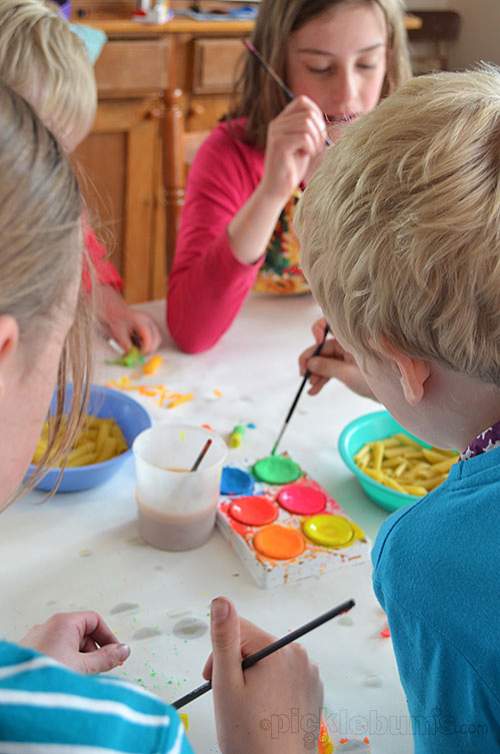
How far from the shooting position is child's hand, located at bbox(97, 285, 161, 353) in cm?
127

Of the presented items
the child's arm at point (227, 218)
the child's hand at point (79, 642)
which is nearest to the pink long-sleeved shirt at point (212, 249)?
the child's arm at point (227, 218)

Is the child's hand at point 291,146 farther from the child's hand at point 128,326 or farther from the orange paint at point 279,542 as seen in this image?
the orange paint at point 279,542

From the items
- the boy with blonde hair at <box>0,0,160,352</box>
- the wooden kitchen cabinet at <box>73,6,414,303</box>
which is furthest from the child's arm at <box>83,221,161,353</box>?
the wooden kitchen cabinet at <box>73,6,414,303</box>

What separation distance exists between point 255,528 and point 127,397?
28 centimetres

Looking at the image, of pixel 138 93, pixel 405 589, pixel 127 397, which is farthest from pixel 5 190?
pixel 138 93

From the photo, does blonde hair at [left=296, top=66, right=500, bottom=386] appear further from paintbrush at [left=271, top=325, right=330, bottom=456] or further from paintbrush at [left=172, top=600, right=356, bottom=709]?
paintbrush at [left=271, top=325, right=330, bottom=456]

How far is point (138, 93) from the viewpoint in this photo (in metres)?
2.35

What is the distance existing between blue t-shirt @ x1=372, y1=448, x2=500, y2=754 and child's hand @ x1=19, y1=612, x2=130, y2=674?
240mm

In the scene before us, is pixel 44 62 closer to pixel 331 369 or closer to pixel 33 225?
pixel 331 369

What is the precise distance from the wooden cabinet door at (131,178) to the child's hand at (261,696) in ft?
5.70

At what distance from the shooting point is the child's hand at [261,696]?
661 mm

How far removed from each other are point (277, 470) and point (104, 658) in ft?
1.15

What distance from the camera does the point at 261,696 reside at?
684 mm

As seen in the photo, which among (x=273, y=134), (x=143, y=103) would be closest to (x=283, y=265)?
(x=273, y=134)
